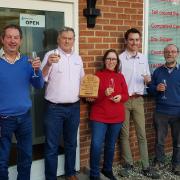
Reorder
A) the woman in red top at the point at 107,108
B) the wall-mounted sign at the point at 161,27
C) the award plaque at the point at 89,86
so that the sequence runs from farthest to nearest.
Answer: the wall-mounted sign at the point at 161,27 → the woman in red top at the point at 107,108 → the award plaque at the point at 89,86

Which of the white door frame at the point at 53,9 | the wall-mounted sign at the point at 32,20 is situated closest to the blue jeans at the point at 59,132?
the white door frame at the point at 53,9

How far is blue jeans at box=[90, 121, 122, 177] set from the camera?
14.7 ft

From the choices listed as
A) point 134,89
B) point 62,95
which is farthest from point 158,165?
point 62,95

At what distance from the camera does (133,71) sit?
193 inches

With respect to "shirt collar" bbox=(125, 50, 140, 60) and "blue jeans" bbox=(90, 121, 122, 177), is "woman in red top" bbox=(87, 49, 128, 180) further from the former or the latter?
"shirt collar" bbox=(125, 50, 140, 60)

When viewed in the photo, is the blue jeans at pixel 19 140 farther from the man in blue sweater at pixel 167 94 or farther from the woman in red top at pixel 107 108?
the man in blue sweater at pixel 167 94

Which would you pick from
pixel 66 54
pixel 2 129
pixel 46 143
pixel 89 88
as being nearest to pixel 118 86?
pixel 89 88

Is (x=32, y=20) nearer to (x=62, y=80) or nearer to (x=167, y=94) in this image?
(x=62, y=80)

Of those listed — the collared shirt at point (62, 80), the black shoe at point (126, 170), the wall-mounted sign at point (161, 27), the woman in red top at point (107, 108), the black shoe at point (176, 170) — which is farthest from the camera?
the wall-mounted sign at point (161, 27)

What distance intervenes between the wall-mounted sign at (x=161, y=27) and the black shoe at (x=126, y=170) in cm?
155

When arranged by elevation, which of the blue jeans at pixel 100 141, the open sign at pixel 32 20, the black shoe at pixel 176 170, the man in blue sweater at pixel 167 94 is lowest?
the black shoe at pixel 176 170

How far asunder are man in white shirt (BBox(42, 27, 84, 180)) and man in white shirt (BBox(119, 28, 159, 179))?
2.49 ft

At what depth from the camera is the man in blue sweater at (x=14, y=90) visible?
3637 mm

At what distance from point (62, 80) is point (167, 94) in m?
1.57
